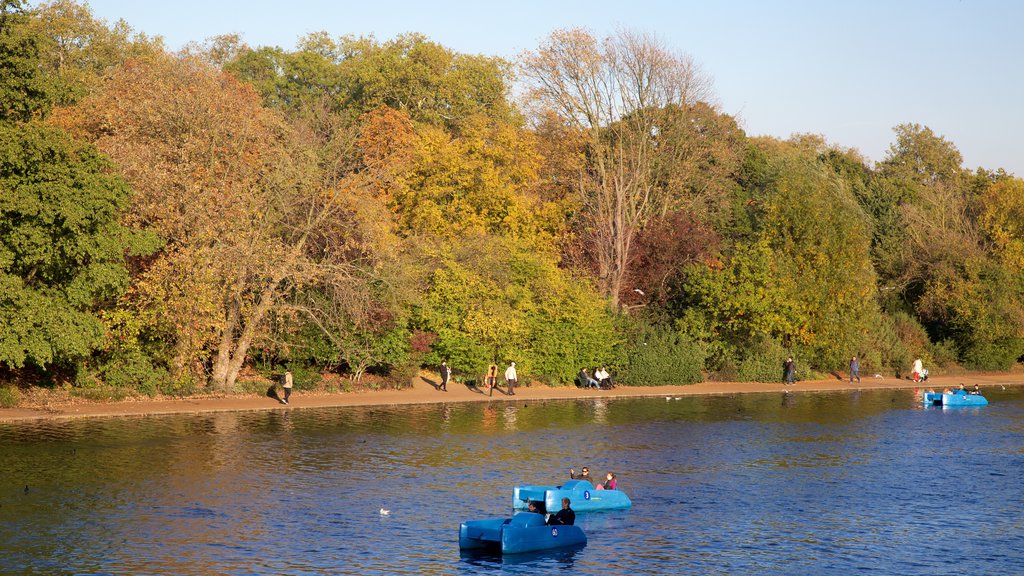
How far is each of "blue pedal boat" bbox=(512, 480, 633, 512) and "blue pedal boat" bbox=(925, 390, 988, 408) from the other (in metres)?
34.1

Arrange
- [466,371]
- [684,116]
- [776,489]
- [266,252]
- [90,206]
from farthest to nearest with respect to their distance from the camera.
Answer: [684,116] → [466,371] → [266,252] → [90,206] → [776,489]

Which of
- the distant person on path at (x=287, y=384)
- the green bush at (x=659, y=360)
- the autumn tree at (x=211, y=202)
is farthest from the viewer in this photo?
the green bush at (x=659, y=360)

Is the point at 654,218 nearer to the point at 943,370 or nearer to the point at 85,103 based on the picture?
the point at 943,370

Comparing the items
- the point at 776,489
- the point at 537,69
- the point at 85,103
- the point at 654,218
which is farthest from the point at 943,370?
Answer: the point at 85,103

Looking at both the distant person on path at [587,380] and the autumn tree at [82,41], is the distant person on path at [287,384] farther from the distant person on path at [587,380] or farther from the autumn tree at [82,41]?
the autumn tree at [82,41]

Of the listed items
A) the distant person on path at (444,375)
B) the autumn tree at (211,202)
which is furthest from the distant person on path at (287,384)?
the distant person on path at (444,375)

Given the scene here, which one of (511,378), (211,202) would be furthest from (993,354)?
(211,202)

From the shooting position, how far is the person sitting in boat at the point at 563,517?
2902 centimetres

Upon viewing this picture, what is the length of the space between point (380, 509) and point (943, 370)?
59524 mm

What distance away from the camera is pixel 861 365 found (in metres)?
75.6

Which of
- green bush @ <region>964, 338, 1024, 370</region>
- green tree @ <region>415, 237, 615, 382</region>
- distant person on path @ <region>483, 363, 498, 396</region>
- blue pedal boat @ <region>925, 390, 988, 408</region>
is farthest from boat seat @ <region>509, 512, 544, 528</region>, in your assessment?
green bush @ <region>964, 338, 1024, 370</region>

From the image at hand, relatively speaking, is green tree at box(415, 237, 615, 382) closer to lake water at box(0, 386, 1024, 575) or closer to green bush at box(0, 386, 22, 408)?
lake water at box(0, 386, 1024, 575)

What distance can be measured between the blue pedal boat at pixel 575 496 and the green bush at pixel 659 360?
32456 mm

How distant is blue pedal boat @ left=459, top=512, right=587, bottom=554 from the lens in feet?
90.4
